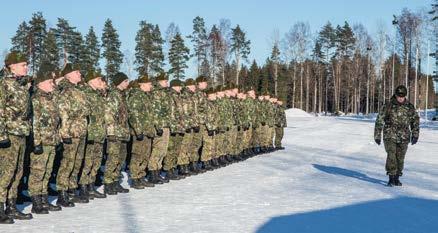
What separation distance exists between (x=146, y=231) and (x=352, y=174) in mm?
7851

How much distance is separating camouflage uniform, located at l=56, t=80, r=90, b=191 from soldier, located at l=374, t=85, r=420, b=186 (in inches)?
229

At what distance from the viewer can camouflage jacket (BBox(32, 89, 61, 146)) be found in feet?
27.2

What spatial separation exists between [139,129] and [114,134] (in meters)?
0.92

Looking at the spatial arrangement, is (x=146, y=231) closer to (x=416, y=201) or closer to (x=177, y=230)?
(x=177, y=230)

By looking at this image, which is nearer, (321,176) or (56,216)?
(56,216)

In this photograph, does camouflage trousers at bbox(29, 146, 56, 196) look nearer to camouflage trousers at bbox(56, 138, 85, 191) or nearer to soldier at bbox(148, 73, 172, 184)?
camouflage trousers at bbox(56, 138, 85, 191)

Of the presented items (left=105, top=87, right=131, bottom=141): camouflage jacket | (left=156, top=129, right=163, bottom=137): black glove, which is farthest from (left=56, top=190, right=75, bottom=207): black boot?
(left=156, top=129, right=163, bottom=137): black glove

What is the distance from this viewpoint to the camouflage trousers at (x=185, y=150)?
1302cm

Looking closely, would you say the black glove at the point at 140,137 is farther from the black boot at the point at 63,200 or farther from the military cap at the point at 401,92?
the military cap at the point at 401,92

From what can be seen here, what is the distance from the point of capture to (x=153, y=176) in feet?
38.1

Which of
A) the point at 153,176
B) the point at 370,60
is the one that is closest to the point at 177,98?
the point at 153,176

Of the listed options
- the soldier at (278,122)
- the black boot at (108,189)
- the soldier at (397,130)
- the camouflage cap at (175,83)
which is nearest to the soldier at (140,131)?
the black boot at (108,189)

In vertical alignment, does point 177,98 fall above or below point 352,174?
above

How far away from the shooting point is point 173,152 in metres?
12.6
